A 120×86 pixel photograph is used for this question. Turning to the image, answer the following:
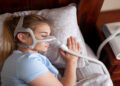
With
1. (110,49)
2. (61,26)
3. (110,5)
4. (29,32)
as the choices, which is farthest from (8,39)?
(110,5)

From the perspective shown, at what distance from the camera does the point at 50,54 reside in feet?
4.32

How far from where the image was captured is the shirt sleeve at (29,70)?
3.45 feet

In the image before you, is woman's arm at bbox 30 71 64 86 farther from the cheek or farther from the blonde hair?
the blonde hair

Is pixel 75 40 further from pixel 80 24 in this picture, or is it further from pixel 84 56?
pixel 80 24

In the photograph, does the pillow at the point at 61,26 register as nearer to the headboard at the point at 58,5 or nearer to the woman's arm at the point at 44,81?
the headboard at the point at 58,5

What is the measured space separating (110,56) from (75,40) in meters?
0.25

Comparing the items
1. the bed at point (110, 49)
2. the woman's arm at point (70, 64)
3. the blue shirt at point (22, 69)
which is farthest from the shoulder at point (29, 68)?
the bed at point (110, 49)

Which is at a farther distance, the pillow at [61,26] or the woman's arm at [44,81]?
the pillow at [61,26]

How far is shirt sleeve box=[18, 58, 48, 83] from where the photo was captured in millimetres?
1051

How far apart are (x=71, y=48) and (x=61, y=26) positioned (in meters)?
0.15

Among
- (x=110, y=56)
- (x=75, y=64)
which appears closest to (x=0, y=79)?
(x=75, y=64)

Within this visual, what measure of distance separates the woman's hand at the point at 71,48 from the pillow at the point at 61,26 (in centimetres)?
4

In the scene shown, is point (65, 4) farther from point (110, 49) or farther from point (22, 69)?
point (22, 69)

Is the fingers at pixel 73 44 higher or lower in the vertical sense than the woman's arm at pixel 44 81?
higher
